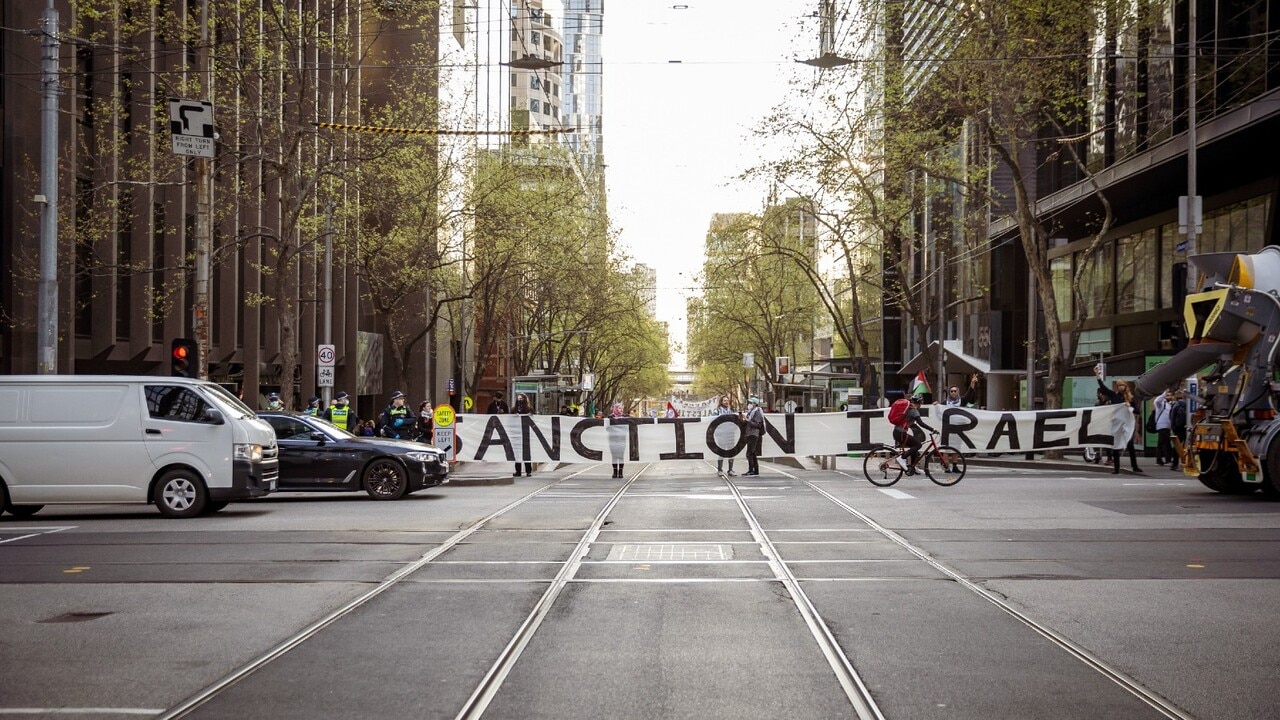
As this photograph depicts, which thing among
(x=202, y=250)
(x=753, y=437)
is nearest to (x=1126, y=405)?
(x=753, y=437)

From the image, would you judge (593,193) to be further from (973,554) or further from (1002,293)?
(973,554)

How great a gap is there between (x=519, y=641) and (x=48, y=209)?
55.6 ft

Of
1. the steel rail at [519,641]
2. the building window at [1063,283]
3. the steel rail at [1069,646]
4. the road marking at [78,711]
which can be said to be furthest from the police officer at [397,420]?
the building window at [1063,283]

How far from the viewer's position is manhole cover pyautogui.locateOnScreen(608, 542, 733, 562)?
1241cm

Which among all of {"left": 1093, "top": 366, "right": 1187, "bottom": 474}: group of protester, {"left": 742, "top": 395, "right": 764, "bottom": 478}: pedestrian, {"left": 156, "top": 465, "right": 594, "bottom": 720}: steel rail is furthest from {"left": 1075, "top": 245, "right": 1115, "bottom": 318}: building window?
{"left": 156, "top": 465, "right": 594, "bottom": 720}: steel rail

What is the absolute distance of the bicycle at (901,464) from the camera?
2261 centimetres

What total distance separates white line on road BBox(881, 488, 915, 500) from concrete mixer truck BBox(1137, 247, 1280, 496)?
4.37m

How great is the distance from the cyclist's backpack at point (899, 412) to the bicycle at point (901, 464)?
1.61ft

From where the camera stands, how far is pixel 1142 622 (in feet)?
28.8

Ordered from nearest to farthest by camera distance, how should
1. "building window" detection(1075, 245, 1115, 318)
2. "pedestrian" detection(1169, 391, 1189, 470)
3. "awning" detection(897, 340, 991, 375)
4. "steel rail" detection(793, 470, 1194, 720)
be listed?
"steel rail" detection(793, 470, 1194, 720) → "pedestrian" detection(1169, 391, 1189, 470) → "building window" detection(1075, 245, 1115, 318) → "awning" detection(897, 340, 991, 375)

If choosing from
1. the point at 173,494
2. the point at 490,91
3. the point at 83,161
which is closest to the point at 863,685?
the point at 173,494

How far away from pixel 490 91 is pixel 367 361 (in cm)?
2335

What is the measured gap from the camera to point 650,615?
9094 millimetres

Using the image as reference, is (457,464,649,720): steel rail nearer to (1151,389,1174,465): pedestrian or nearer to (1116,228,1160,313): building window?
(1151,389,1174,465): pedestrian
